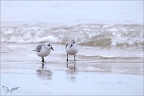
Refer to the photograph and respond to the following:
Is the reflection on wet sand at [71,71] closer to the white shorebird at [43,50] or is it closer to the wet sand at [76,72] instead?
the wet sand at [76,72]

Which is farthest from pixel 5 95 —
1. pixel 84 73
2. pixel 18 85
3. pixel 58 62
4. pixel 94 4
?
pixel 94 4

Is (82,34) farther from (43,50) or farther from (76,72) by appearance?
(76,72)

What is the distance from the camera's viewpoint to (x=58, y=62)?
14.6 meters

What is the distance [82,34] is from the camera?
67.8ft

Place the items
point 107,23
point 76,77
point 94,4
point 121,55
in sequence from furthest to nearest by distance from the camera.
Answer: point 94,4 < point 107,23 < point 121,55 < point 76,77

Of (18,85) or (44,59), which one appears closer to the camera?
(18,85)

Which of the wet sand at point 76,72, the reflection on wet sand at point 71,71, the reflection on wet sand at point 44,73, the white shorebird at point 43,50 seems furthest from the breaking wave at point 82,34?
the reflection on wet sand at point 44,73

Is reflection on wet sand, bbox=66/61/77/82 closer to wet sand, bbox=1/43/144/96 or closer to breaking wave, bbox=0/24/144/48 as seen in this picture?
wet sand, bbox=1/43/144/96

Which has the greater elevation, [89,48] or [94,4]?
[94,4]

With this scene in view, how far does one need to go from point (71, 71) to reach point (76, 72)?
0.22m

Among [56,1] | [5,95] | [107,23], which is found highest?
[56,1]

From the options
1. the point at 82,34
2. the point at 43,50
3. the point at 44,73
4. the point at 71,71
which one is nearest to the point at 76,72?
the point at 71,71

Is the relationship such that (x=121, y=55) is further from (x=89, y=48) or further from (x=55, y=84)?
(x=55, y=84)

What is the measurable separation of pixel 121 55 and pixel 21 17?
13.5 meters
